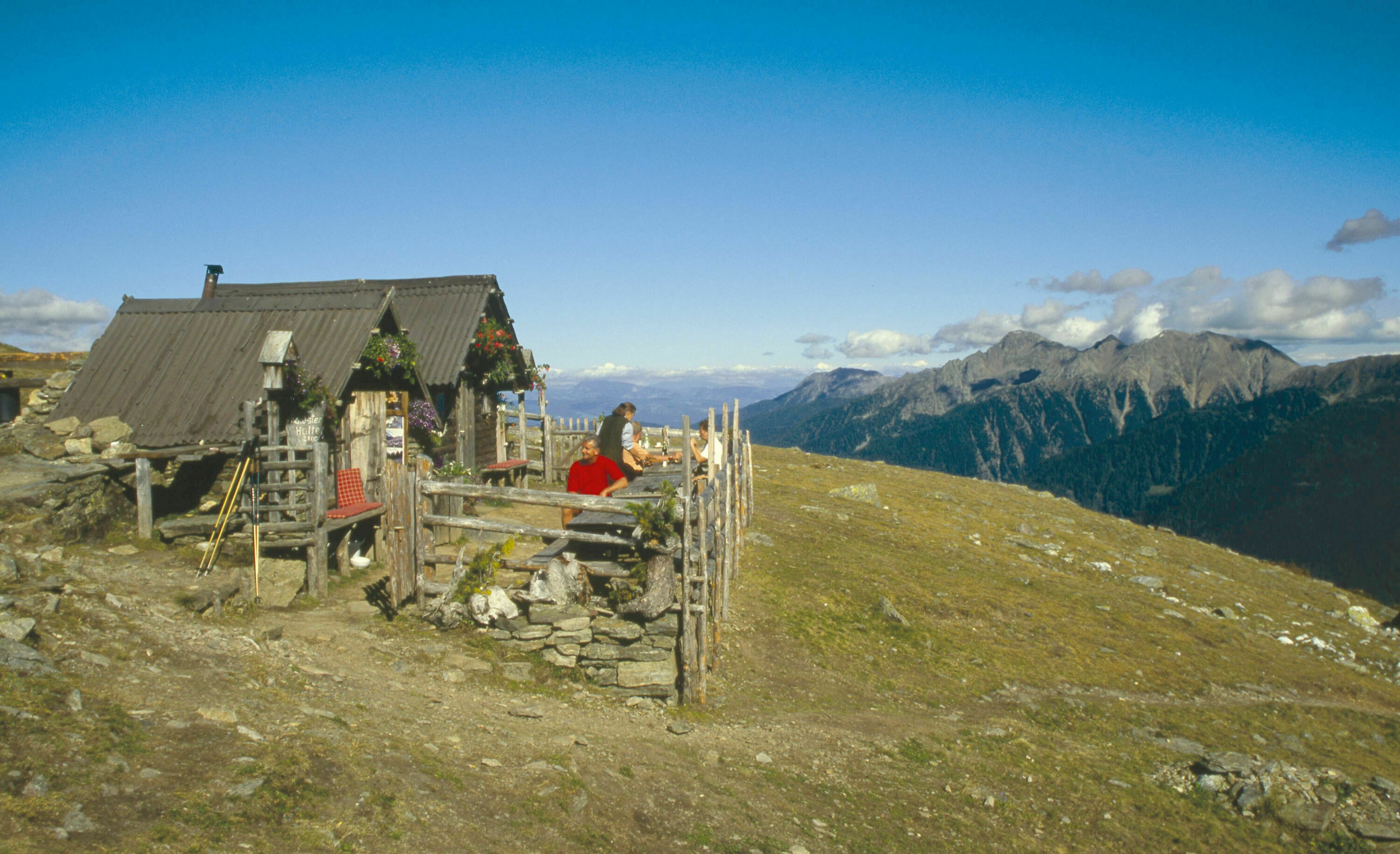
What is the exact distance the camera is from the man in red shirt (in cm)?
1223

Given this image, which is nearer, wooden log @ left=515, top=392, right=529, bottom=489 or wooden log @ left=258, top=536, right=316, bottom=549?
wooden log @ left=258, top=536, right=316, bottom=549

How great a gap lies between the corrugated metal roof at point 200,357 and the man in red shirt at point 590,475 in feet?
17.7

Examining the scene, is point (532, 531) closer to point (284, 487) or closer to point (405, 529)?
point (405, 529)

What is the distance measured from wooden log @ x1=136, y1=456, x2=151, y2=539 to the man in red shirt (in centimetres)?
729

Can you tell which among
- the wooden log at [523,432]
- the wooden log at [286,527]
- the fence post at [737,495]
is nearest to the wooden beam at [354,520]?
the wooden log at [286,527]

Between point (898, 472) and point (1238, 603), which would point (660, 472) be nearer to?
point (1238, 603)

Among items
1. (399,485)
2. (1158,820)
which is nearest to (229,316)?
(399,485)

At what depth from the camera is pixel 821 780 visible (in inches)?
333

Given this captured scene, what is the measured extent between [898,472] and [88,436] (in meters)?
38.6

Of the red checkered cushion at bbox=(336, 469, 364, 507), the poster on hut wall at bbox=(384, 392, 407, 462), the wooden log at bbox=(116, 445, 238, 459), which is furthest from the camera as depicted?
the poster on hut wall at bbox=(384, 392, 407, 462)

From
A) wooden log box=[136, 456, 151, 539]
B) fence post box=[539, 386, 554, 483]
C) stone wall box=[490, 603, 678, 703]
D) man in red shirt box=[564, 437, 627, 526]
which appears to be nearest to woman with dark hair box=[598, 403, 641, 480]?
man in red shirt box=[564, 437, 627, 526]

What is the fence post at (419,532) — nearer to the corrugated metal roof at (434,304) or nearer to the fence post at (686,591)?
the fence post at (686,591)

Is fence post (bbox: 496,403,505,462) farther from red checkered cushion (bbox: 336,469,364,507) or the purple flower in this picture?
red checkered cushion (bbox: 336,469,364,507)

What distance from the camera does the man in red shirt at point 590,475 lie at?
12.2 m
